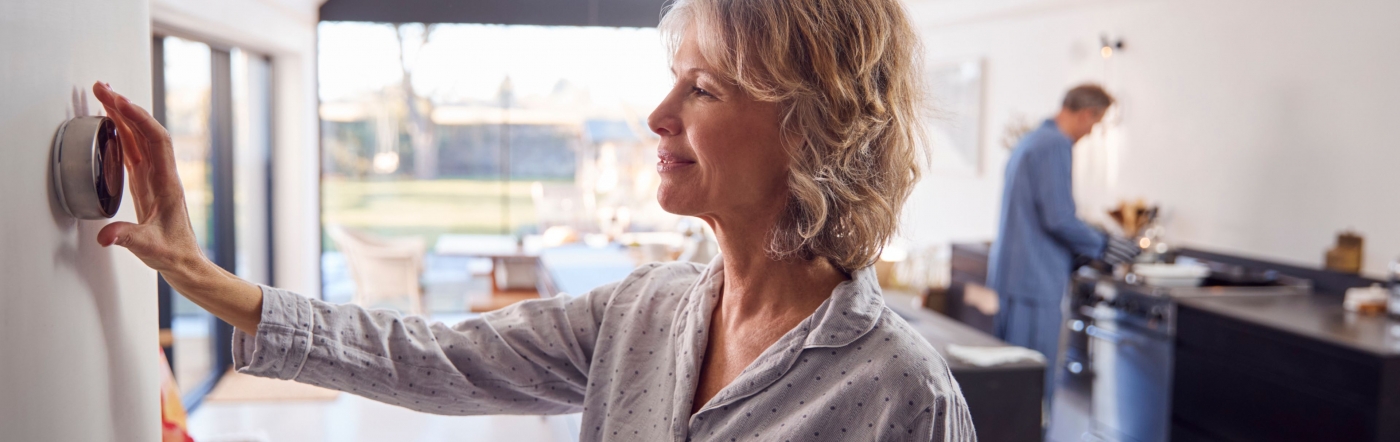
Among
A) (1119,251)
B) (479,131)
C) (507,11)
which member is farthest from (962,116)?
(479,131)

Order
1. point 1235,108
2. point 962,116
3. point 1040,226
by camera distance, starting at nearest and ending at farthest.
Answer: point 1040,226
point 1235,108
point 962,116

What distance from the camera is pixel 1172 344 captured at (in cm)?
340

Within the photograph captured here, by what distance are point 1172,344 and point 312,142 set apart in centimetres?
521

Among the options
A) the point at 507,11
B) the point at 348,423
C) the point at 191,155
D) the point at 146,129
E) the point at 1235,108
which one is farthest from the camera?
the point at 507,11

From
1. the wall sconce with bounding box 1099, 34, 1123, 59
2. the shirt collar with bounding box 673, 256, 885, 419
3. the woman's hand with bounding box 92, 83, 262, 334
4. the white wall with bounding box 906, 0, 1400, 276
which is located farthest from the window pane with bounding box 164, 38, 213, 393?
the wall sconce with bounding box 1099, 34, 1123, 59

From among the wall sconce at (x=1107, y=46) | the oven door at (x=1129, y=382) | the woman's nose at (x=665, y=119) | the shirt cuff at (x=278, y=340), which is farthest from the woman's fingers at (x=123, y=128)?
the wall sconce at (x=1107, y=46)

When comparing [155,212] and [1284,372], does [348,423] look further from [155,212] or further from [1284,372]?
[155,212]

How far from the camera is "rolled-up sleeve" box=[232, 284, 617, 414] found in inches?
38.4

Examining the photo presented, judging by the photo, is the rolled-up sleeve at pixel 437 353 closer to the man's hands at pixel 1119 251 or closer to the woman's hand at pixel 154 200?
the woman's hand at pixel 154 200

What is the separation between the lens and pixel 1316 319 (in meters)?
3.01

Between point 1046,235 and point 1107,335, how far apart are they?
0.44m

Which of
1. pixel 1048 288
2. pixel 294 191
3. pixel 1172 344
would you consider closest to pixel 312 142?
pixel 294 191

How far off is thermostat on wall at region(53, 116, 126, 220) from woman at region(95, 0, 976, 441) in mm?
78

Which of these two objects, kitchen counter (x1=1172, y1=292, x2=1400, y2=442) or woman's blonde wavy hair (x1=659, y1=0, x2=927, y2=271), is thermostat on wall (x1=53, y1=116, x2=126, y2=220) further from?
kitchen counter (x1=1172, y1=292, x2=1400, y2=442)
